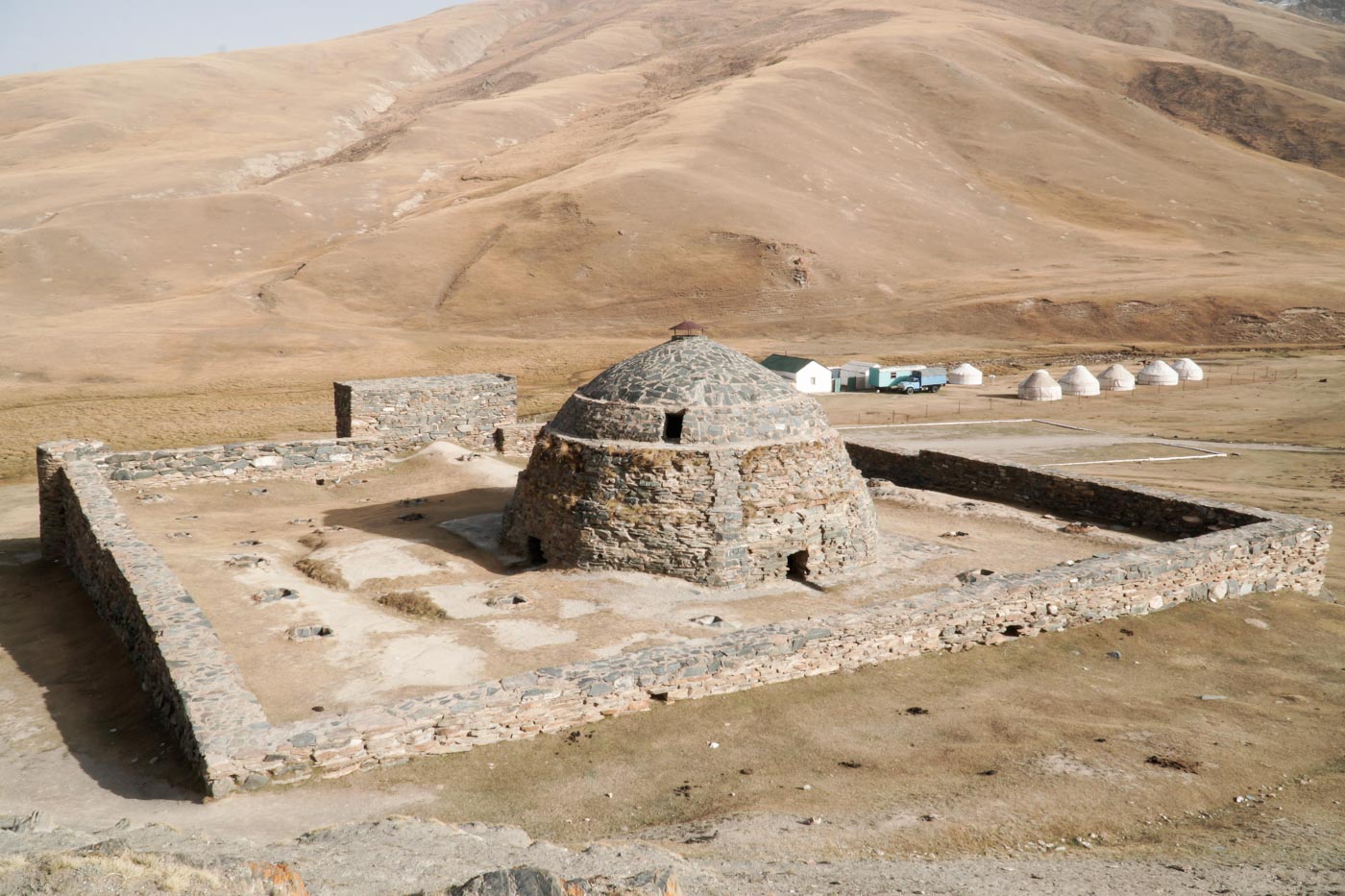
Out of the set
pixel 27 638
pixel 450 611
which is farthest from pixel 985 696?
pixel 27 638

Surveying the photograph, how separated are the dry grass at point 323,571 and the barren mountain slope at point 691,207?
29.6 meters

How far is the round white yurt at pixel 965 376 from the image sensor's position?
1866 inches

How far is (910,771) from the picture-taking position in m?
Result: 9.17

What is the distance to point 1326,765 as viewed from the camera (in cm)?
938

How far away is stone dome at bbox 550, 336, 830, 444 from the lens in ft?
49.4

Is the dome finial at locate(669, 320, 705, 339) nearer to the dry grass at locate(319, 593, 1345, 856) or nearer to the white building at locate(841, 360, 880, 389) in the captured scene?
the dry grass at locate(319, 593, 1345, 856)

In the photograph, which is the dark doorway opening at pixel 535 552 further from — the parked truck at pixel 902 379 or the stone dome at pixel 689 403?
the parked truck at pixel 902 379

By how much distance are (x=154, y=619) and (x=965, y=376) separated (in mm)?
41833

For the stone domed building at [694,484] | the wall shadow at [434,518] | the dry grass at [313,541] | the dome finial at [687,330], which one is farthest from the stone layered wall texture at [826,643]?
the dry grass at [313,541]

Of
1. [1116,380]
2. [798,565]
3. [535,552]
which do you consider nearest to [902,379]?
[1116,380]

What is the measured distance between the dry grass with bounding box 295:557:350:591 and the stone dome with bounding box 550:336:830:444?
3.98m

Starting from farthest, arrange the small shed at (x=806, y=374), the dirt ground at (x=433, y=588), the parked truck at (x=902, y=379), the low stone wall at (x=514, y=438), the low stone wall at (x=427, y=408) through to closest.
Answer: the parked truck at (x=902, y=379) < the small shed at (x=806, y=374) < the low stone wall at (x=514, y=438) < the low stone wall at (x=427, y=408) < the dirt ground at (x=433, y=588)

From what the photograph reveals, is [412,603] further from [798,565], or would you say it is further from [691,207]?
[691,207]

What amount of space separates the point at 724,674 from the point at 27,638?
961cm
